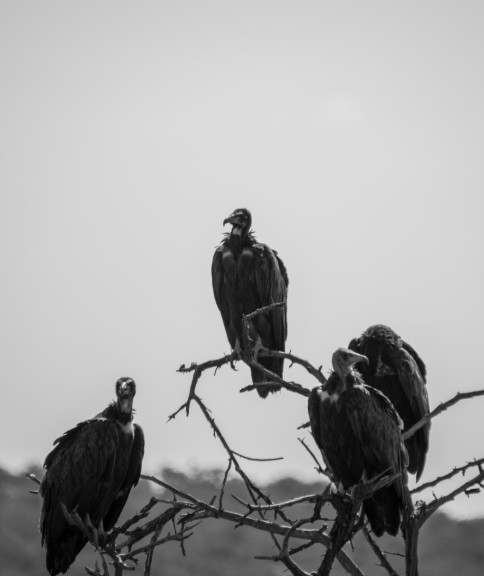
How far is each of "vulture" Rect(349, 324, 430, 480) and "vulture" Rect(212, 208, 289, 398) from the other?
4.43 ft

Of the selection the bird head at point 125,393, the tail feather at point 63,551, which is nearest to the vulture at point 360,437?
the bird head at point 125,393

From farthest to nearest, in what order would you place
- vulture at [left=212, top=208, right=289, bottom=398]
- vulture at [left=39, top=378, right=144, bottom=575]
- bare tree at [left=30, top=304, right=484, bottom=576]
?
vulture at [left=212, top=208, right=289, bottom=398], vulture at [left=39, top=378, right=144, bottom=575], bare tree at [left=30, top=304, right=484, bottom=576]

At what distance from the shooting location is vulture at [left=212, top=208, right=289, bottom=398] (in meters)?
9.66

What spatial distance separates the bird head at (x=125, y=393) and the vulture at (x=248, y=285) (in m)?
1.43

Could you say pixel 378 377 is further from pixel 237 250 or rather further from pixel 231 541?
pixel 231 541

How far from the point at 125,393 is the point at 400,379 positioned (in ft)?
7.63

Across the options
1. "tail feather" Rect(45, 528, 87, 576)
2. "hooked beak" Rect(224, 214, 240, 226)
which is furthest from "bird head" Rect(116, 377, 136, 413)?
"hooked beak" Rect(224, 214, 240, 226)

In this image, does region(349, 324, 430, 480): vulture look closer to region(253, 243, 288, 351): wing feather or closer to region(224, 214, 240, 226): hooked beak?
region(253, 243, 288, 351): wing feather

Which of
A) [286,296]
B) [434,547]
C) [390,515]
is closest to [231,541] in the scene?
[434,547]

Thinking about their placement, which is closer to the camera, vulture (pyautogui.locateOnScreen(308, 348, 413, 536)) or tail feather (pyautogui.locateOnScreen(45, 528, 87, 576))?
vulture (pyautogui.locateOnScreen(308, 348, 413, 536))

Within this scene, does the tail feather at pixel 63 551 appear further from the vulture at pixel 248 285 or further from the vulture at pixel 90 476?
the vulture at pixel 248 285

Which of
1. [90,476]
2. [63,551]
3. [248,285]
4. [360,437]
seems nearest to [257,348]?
[248,285]

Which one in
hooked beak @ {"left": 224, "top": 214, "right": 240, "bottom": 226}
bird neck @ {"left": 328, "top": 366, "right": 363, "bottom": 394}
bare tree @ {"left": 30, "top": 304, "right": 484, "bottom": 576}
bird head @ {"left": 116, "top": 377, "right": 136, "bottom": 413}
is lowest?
bare tree @ {"left": 30, "top": 304, "right": 484, "bottom": 576}

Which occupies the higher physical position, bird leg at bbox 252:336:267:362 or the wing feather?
the wing feather
